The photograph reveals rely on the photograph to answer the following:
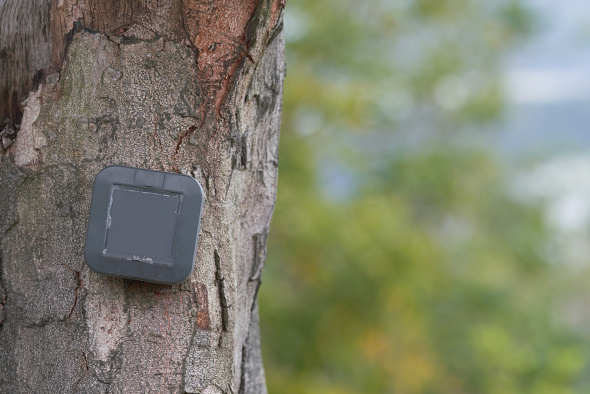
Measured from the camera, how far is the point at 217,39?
68 centimetres

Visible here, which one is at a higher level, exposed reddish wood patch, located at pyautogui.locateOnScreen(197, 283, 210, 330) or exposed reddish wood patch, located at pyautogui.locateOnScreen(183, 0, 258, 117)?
exposed reddish wood patch, located at pyautogui.locateOnScreen(183, 0, 258, 117)

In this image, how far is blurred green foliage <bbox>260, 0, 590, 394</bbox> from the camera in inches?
139

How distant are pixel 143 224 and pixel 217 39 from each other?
0.74 feet

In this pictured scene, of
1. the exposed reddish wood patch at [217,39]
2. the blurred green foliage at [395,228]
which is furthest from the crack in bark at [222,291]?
the blurred green foliage at [395,228]

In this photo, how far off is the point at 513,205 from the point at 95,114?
7942 mm

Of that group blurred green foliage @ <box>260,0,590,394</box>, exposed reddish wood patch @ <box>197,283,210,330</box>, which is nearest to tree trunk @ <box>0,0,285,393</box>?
exposed reddish wood patch @ <box>197,283,210,330</box>

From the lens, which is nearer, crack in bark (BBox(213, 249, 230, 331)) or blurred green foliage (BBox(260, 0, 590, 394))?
crack in bark (BBox(213, 249, 230, 331))

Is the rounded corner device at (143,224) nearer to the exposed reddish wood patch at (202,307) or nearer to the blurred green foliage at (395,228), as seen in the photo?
the exposed reddish wood patch at (202,307)

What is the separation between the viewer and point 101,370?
0.66 m

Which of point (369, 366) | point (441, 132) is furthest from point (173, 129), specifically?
point (441, 132)

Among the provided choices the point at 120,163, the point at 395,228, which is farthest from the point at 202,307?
the point at 395,228

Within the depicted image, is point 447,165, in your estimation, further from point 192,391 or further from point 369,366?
point 192,391

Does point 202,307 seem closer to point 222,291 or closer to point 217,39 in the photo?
point 222,291

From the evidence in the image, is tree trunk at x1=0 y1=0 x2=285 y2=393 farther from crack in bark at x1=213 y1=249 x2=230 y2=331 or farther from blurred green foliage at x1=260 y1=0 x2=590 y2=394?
blurred green foliage at x1=260 y1=0 x2=590 y2=394
